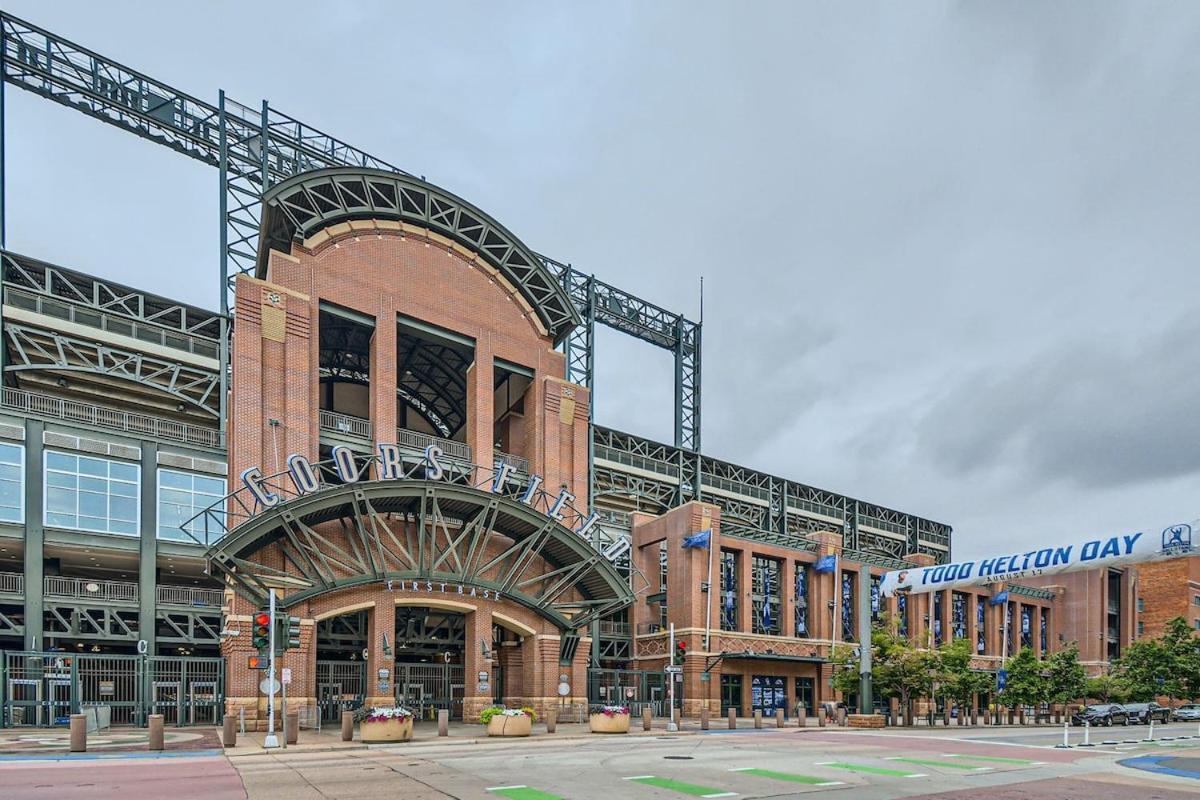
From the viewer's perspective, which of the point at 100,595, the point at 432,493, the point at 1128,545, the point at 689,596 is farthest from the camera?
the point at 689,596

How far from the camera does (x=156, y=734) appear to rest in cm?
2530

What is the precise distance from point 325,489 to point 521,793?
2174 cm

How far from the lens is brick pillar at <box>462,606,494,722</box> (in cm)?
3956

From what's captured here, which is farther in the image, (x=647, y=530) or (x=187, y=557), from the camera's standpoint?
(x=647, y=530)

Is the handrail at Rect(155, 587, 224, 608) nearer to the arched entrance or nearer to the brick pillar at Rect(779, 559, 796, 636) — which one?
the arched entrance

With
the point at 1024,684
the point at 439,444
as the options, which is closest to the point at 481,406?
the point at 439,444

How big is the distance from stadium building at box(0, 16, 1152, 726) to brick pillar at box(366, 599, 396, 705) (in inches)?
5.1

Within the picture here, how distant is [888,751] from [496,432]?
32.1 meters

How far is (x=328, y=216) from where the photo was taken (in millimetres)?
41625

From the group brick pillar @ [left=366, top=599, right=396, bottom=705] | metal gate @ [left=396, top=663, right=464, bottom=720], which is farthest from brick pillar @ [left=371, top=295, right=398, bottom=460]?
metal gate @ [left=396, top=663, right=464, bottom=720]

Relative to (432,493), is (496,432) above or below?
above

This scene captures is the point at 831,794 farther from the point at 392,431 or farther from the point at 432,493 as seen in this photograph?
the point at 392,431

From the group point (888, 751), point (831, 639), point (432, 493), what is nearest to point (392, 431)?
→ point (432, 493)

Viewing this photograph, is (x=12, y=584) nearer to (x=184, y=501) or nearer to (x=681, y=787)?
(x=184, y=501)
